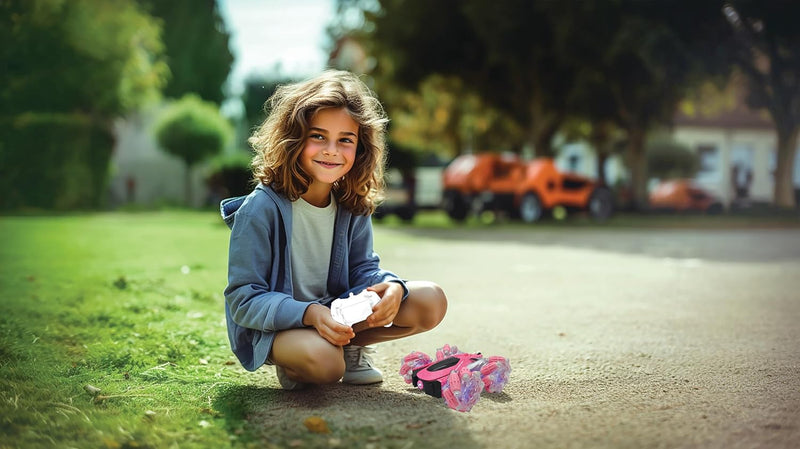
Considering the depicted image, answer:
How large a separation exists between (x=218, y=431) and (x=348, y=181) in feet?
4.02

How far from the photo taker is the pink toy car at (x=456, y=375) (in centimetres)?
296

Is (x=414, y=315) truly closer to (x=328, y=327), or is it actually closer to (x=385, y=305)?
(x=385, y=305)

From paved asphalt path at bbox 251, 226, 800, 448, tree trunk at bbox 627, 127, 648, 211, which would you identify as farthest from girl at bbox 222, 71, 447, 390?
tree trunk at bbox 627, 127, 648, 211

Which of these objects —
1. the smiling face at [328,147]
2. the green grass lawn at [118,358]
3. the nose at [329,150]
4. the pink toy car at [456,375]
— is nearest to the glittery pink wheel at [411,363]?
the pink toy car at [456,375]

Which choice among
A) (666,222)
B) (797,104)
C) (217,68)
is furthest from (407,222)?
(217,68)

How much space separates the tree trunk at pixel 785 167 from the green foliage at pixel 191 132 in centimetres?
1908

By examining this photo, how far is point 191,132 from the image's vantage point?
28922 mm

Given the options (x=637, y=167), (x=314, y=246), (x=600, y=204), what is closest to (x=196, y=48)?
(x=637, y=167)

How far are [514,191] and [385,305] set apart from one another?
55.9 feet

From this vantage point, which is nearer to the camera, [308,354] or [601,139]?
[308,354]

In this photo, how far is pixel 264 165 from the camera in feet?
10.6

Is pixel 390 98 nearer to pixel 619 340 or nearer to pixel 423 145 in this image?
pixel 423 145

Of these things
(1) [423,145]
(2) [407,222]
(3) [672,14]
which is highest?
(3) [672,14]

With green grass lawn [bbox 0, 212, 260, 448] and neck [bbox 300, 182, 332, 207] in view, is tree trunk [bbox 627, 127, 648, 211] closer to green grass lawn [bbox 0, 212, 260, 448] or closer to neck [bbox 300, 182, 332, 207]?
green grass lawn [bbox 0, 212, 260, 448]
